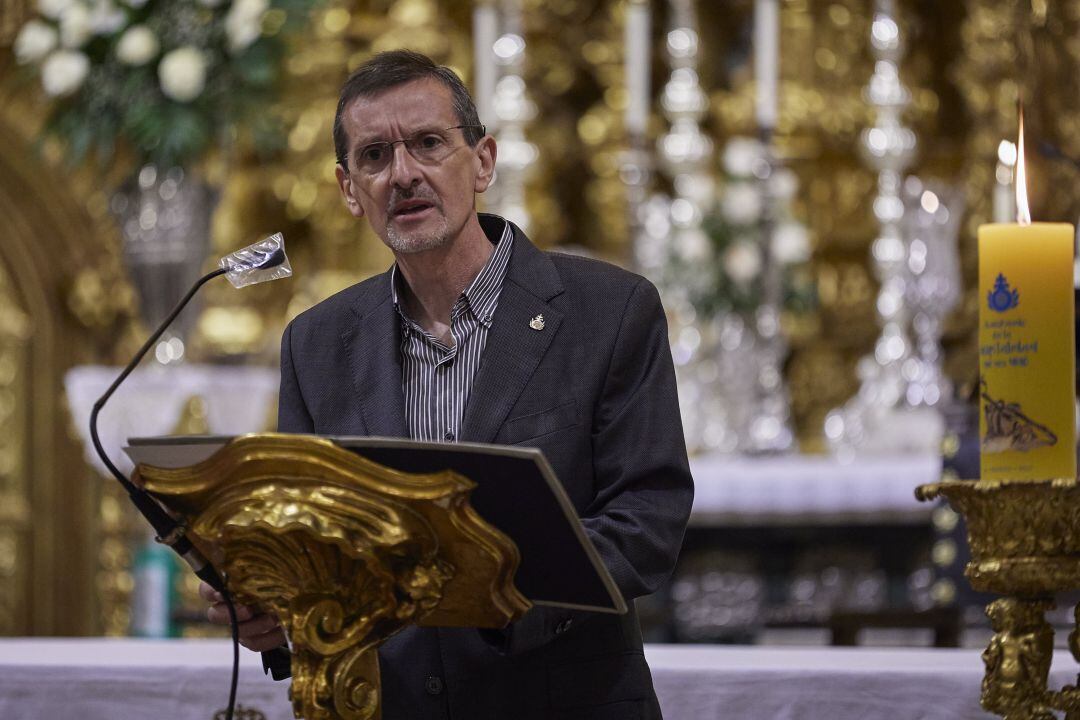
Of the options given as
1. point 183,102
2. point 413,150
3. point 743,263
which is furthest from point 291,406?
point 183,102

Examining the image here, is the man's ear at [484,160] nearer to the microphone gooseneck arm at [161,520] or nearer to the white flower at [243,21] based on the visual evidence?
the microphone gooseneck arm at [161,520]

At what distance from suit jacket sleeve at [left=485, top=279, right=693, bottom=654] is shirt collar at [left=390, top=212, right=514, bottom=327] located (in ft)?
0.57

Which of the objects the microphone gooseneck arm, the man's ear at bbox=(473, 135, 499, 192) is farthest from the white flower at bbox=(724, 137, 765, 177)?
the microphone gooseneck arm

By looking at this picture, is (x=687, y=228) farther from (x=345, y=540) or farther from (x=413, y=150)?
(x=345, y=540)

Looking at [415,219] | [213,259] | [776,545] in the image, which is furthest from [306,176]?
[415,219]

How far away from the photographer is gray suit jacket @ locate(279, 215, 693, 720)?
2055 millimetres

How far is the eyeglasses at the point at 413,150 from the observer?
6.94ft

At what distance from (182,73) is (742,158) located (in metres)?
1.85

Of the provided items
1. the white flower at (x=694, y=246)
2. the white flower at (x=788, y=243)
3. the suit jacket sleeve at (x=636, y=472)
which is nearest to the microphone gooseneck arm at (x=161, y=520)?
the suit jacket sleeve at (x=636, y=472)

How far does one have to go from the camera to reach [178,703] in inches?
104

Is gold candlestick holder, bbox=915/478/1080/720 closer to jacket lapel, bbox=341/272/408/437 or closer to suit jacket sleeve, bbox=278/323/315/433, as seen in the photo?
jacket lapel, bbox=341/272/408/437

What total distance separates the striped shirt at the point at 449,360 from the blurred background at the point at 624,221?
9.80ft

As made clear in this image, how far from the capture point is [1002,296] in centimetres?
180

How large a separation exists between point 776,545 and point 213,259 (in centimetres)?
218
